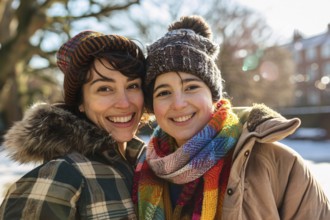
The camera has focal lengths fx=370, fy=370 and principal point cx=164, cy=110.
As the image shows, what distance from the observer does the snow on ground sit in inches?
267

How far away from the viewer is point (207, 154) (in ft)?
6.66

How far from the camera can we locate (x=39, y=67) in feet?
58.3

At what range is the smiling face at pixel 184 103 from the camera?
219 cm

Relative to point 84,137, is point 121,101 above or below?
above

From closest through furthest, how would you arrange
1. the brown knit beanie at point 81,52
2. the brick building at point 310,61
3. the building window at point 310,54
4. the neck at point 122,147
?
the brown knit beanie at point 81,52 < the neck at point 122,147 < the brick building at point 310,61 < the building window at point 310,54

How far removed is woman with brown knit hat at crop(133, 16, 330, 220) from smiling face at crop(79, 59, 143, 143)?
0.13m

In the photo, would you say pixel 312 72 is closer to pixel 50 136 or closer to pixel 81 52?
pixel 81 52

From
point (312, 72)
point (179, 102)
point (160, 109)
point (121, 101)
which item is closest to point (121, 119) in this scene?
point (121, 101)

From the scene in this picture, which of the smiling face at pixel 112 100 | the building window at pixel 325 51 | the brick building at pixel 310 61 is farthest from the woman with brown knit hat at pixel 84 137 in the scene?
the building window at pixel 325 51

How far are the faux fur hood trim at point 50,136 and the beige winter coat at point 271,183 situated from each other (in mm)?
795

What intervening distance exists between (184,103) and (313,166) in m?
7.31

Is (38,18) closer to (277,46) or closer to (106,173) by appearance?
(106,173)

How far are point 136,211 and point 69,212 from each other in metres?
0.46

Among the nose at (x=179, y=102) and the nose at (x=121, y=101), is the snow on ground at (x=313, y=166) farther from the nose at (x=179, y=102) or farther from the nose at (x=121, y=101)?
the nose at (x=179, y=102)
